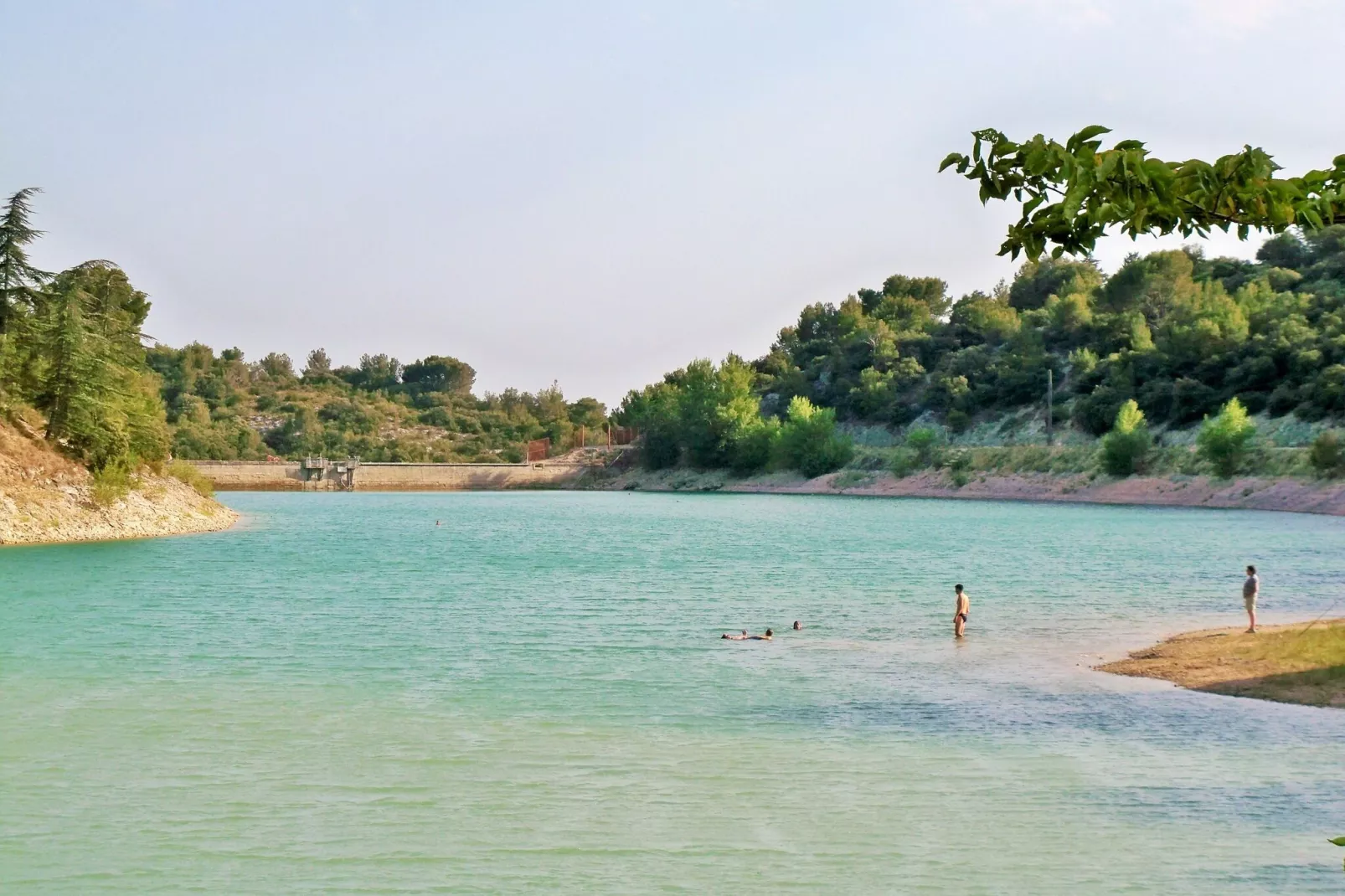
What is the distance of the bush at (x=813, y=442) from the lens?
458 ft

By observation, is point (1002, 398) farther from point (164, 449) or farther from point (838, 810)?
point (838, 810)

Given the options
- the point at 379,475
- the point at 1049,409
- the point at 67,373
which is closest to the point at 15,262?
the point at 67,373

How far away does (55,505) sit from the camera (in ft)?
185

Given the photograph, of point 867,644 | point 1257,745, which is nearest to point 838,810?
point 1257,745

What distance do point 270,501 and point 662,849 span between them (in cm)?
11899

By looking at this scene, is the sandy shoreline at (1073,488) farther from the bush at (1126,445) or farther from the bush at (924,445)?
the bush at (924,445)

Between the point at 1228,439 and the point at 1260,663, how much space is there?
6742cm

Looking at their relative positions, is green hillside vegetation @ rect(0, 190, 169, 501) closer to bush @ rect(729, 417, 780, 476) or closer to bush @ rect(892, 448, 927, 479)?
bush @ rect(892, 448, 927, 479)

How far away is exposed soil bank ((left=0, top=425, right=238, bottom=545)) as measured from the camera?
54.3 metres

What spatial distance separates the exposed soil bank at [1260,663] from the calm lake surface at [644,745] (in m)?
0.94

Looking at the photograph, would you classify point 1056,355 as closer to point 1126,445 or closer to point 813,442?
point 813,442

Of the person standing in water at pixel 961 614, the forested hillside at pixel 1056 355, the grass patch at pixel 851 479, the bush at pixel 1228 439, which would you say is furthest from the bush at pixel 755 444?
the person standing in water at pixel 961 614

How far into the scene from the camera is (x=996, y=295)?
6831 inches

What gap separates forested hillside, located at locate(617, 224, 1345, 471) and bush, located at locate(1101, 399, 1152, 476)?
7.76 m
